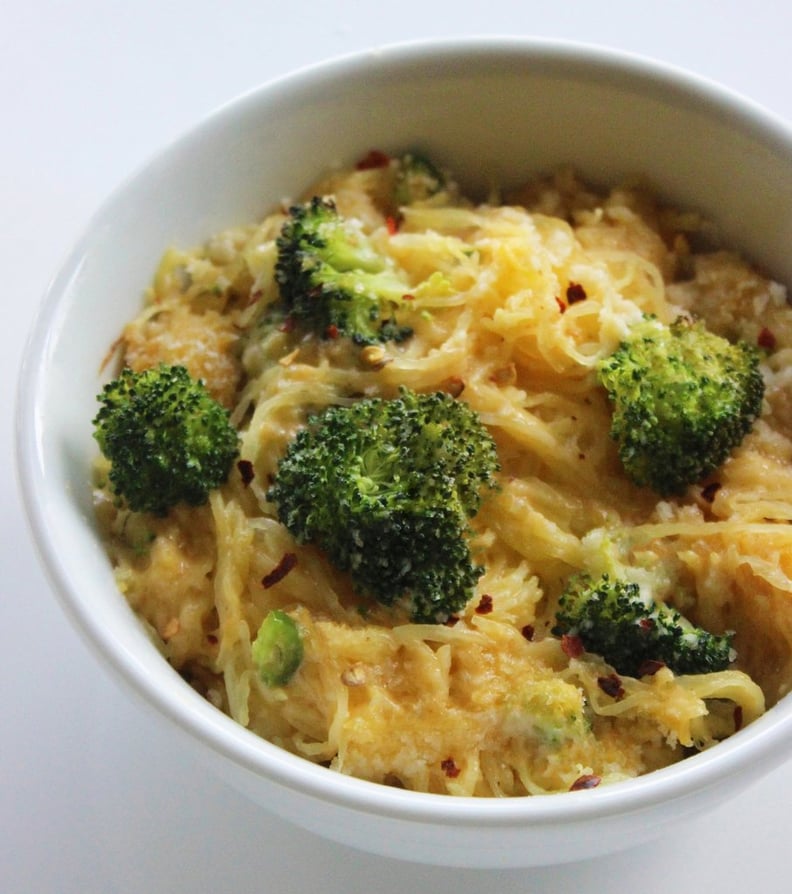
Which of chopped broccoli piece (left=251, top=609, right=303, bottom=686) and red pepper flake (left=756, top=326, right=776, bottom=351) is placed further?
red pepper flake (left=756, top=326, right=776, bottom=351)

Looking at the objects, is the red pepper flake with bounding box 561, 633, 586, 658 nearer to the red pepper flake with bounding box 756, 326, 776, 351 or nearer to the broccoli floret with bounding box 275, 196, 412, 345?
the broccoli floret with bounding box 275, 196, 412, 345

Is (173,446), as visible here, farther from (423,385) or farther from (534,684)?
(534,684)

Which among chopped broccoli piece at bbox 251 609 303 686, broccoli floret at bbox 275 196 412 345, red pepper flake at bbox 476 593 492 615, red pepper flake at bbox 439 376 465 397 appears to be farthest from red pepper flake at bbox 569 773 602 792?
broccoli floret at bbox 275 196 412 345

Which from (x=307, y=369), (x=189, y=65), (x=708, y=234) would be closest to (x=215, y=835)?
(x=307, y=369)

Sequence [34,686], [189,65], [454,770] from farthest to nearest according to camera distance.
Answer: [189,65] < [34,686] < [454,770]

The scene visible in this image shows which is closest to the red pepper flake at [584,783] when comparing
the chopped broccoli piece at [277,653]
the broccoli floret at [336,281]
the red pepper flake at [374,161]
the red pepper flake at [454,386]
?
the chopped broccoli piece at [277,653]
